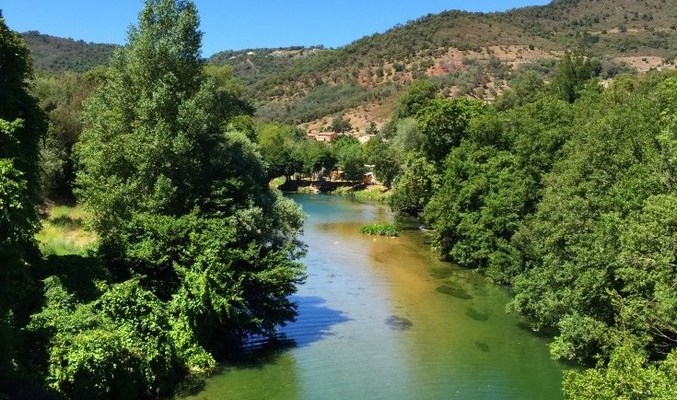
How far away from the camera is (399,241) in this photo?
169 ft

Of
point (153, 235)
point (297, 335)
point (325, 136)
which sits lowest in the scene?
point (297, 335)

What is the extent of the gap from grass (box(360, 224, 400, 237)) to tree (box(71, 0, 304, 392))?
2738 centimetres

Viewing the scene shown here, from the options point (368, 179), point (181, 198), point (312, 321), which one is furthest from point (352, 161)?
point (181, 198)

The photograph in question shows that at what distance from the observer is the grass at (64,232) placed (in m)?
→ 27.6

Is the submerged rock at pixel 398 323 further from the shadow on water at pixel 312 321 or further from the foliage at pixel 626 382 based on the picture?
the foliage at pixel 626 382

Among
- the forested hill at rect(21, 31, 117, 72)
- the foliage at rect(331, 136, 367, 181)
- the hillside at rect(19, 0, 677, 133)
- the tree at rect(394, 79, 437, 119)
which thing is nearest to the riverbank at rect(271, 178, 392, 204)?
the foliage at rect(331, 136, 367, 181)

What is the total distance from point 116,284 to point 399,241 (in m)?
33.6

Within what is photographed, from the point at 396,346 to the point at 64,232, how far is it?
19.5m

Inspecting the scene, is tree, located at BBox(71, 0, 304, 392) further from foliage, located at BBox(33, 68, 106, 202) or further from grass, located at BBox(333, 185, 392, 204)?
grass, located at BBox(333, 185, 392, 204)

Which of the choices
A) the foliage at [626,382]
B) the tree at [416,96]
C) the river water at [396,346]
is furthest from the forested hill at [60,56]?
the foliage at [626,382]

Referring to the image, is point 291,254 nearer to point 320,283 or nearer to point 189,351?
point 189,351

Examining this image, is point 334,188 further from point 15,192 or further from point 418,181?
point 15,192

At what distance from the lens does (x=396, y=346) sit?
25.9 m

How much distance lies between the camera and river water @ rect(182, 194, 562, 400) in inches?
843
